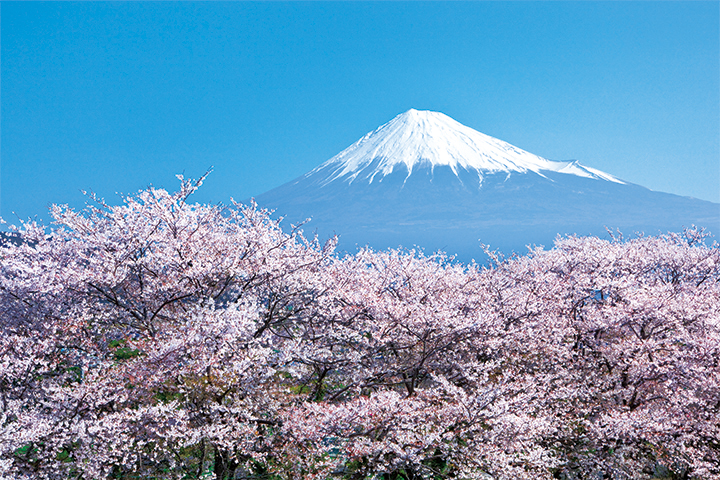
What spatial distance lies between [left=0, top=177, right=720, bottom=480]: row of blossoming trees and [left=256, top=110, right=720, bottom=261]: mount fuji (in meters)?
98.6

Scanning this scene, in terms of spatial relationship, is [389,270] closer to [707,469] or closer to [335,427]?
[335,427]

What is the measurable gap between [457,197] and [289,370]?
12534 centimetres

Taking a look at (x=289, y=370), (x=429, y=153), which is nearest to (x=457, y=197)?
(x=429, y=153)

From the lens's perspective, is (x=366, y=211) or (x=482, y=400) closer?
(x=482, y=400)

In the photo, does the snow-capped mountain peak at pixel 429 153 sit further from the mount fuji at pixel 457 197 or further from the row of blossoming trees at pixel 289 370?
the row of blossoming trees at pixel 289 370

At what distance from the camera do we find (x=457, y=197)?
131250 millimetres

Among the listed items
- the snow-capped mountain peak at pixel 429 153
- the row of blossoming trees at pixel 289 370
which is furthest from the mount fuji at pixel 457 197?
the row of blossoming trees at pixel 289 370

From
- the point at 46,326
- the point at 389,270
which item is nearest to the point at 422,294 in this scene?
the point at 389,270

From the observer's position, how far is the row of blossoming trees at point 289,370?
Result: 8391 millimetres

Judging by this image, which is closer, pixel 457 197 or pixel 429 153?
pixel 457 197

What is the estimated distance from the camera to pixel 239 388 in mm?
9203

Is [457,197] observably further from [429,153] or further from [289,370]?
[289,370]

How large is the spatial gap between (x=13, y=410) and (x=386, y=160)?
142693 mm

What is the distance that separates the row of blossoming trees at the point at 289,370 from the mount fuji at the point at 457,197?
98.6 m
